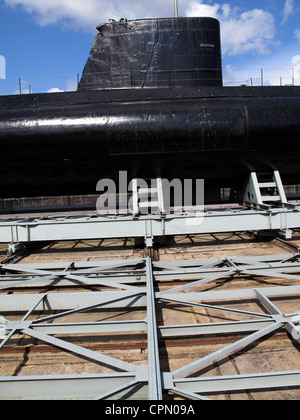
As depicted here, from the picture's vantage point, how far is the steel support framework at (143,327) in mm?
2455

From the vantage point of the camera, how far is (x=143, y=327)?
3221mm

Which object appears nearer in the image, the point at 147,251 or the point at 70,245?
the point at 147,251

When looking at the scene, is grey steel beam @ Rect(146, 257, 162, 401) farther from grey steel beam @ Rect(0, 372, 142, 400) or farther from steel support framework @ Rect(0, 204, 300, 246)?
steel support framework @ Rect(0, 204, 300, 246)

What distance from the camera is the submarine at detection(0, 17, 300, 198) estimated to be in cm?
671

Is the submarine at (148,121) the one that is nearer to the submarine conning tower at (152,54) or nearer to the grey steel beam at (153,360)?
the submarine conning tower at (152,54)

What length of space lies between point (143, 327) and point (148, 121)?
4.94m

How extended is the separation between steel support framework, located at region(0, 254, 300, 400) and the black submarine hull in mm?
2827

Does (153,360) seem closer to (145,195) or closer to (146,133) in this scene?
(146,133)

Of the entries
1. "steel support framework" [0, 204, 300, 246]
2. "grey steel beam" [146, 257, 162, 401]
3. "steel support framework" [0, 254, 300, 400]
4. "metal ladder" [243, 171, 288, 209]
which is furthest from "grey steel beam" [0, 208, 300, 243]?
"grey steel beam" [146, 257, 162, 401]

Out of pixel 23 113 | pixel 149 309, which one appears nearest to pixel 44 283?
pixel 149 309
